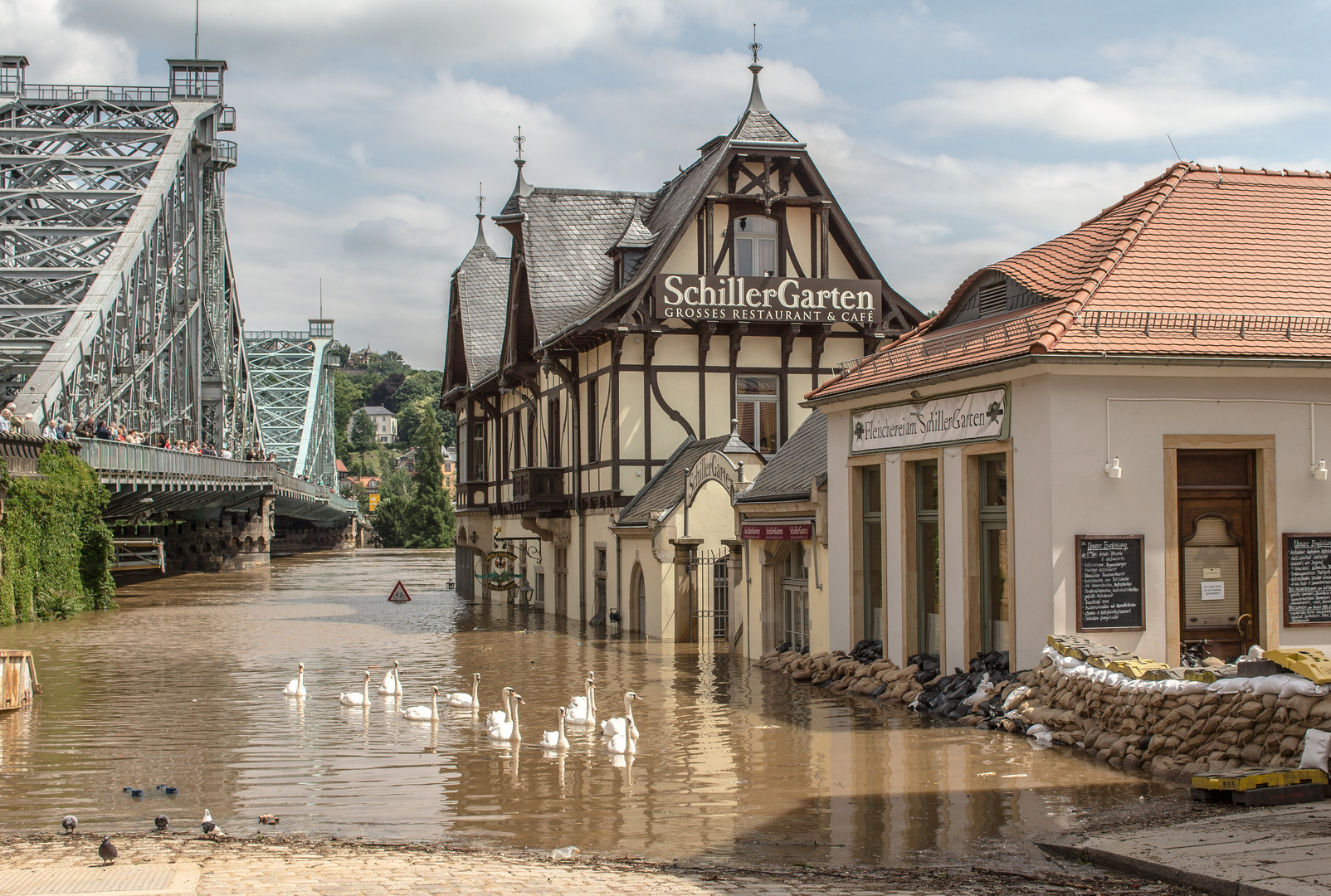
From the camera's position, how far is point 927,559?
19.6 meters

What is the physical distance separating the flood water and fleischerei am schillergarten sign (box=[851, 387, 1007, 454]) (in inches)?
145

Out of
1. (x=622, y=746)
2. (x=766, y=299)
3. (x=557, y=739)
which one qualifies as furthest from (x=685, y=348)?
(x=622, y=746)

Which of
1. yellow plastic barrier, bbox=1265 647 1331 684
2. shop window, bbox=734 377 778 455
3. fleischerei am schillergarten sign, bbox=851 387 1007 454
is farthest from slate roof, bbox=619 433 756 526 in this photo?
yellow plastic barrier, bbox=1265 647 1331 684

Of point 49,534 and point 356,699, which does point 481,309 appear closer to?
point 49,534

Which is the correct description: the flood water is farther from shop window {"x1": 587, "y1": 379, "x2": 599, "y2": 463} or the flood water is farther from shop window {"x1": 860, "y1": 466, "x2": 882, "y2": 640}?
shop window {"x1": 587, "y1": 379, "x2": 599, "y2": 463}

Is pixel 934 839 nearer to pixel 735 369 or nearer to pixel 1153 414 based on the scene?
pixel 1153 414

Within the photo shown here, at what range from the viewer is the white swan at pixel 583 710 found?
1746cm

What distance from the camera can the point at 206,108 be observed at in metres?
71.7

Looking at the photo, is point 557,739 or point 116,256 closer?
point 557,739

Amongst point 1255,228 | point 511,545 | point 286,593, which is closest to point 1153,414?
point 1255,228

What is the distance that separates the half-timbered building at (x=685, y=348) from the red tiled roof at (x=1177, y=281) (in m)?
9.73

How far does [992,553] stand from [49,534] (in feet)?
94.2

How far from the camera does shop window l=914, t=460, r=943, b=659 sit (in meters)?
19.4

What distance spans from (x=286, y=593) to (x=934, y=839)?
161ft
